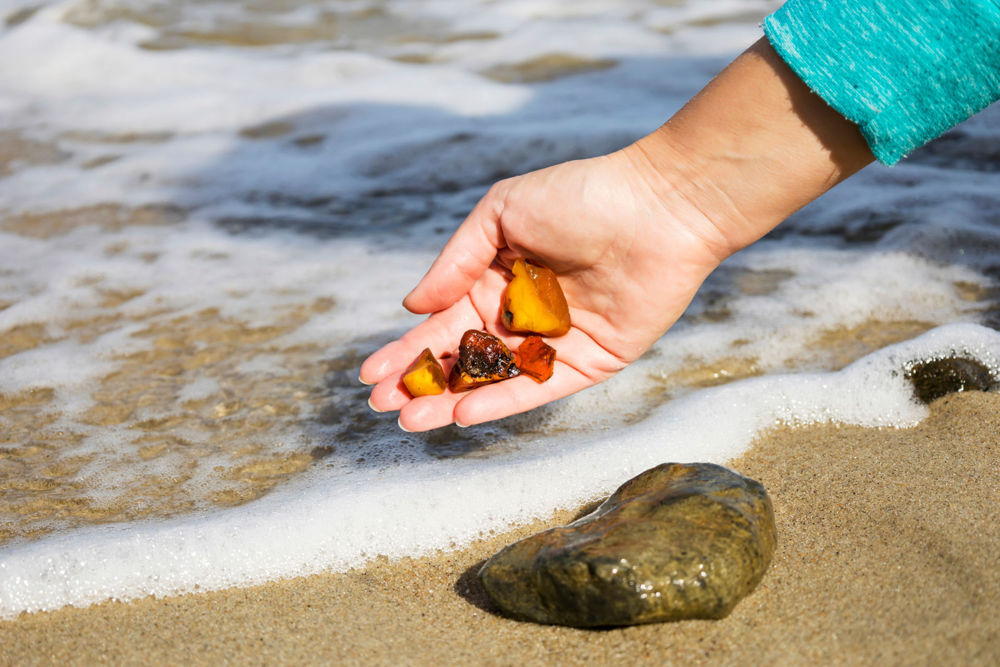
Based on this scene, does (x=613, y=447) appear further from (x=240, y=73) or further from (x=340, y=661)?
(x=240, y=73)

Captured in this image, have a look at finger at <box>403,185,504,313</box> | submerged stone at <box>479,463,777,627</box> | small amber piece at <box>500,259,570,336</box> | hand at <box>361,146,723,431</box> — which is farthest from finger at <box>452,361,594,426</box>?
submerged stone at <box>479,463,777,627</box>

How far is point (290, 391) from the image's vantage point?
288 cm

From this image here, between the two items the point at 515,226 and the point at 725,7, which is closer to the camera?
the point at 515,226

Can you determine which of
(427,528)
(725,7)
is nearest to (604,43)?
(725,7)

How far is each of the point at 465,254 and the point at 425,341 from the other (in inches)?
10.7

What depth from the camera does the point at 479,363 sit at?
2.30m

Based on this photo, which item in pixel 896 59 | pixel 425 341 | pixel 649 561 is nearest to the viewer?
pixel 649 561

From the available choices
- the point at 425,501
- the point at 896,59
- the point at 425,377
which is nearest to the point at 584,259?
the point at 425,377

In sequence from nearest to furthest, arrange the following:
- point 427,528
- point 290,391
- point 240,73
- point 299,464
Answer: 1. point 427,528
2. point 299,464
3. point 290,391
4. point 240,73

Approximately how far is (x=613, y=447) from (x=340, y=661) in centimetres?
98

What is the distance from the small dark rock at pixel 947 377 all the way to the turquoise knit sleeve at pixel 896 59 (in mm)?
816

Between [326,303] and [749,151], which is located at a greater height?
[749,151]

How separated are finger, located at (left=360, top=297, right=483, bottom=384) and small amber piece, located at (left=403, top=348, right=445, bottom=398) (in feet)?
0.30

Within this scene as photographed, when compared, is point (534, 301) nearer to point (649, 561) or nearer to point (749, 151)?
point (749, 151)
